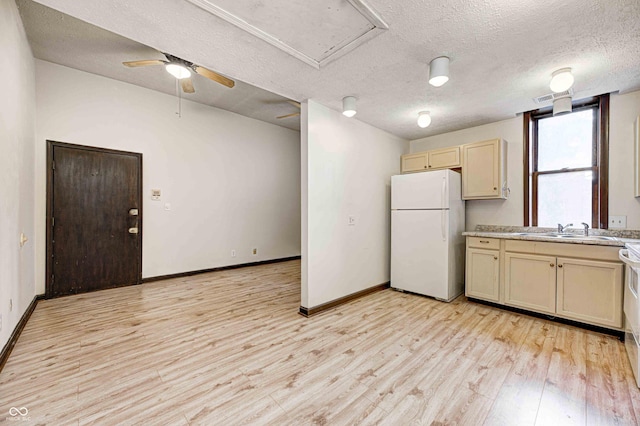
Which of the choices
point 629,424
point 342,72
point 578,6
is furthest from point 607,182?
point 342,72

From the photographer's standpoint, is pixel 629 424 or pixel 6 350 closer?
pixel 629 424

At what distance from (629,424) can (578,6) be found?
7.90ft

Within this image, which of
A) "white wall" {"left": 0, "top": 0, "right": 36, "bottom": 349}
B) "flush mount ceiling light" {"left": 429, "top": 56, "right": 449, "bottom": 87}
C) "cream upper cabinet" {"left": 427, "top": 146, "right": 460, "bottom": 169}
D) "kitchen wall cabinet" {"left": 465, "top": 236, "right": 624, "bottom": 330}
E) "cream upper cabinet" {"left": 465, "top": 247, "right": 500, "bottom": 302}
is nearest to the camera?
"white wall" {"left": 0, "top": 0, "right": 36, "bottom": 349}

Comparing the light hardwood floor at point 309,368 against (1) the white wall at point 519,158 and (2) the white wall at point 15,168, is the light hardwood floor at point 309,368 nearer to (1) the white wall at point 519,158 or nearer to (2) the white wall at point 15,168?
(2) the white wall at point 15,168

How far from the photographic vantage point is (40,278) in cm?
322

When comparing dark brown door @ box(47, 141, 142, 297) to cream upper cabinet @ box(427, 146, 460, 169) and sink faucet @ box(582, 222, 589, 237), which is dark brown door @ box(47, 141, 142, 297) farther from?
sink faucet @ box(582, 222, 589, 237)

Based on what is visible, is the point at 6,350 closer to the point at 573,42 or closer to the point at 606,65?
the point at 573,42

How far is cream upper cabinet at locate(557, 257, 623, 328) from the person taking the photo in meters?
2.38

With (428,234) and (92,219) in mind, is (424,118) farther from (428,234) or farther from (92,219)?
(92,219)

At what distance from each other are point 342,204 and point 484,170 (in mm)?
1959

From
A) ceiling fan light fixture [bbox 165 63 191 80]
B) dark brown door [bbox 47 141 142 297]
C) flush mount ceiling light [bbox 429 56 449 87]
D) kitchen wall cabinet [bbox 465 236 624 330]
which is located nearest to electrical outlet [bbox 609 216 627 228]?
kitchen wall cabinet [bbox 465 236 624 330]

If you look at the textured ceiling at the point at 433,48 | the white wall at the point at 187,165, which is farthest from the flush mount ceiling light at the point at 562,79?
the white wall at the point at 187,165

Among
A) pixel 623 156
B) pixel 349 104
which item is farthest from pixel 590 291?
pixel 349 104

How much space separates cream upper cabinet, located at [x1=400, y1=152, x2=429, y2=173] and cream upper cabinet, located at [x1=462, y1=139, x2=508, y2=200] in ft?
1.80
